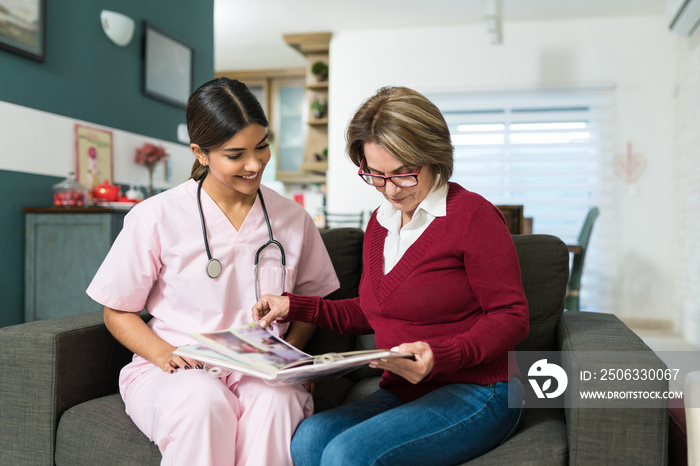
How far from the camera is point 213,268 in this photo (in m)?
1.44

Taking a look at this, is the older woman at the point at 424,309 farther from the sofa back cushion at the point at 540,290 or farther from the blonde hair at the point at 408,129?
the sofa back cushion at the point at 540,290

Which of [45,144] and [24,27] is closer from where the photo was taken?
[24,27]

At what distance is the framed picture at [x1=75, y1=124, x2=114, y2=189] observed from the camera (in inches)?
125

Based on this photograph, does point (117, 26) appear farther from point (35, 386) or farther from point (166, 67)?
point (35, 386)

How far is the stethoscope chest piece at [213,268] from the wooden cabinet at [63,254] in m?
1.48

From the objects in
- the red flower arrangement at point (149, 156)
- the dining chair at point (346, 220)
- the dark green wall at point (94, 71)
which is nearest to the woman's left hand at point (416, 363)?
the dark green wall at point (94, 71)

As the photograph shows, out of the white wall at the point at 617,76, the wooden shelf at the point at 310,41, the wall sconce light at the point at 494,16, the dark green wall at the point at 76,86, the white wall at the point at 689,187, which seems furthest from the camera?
the wooden shelf at the point at 310,41

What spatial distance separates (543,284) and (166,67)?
314 centimetres

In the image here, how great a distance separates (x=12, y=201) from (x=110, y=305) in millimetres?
1726

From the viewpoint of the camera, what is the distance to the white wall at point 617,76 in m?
5.26

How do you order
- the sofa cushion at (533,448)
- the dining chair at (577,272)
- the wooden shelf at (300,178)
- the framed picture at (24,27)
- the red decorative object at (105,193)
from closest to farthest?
1. the sofa cushion at (533,448)
2. the framed picture at (24,27)
3. the red decorative object at (105,193)
4. the dining chair at (577,272)
5. the wooden shelf at (300,178)

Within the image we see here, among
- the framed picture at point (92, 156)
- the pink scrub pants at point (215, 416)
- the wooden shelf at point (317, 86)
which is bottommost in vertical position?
the pink scrub pants at point (215, 416)

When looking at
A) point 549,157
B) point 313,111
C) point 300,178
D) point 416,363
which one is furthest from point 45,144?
point 549,157

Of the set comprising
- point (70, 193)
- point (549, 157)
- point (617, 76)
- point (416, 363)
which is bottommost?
point (416, 363)
